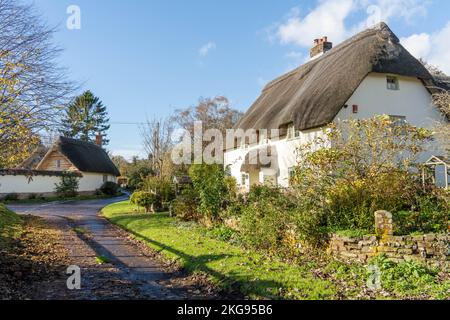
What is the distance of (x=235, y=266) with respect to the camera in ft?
27.4

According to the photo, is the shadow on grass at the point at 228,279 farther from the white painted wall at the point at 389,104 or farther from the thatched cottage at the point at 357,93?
the white painted wall at the point at 389,104

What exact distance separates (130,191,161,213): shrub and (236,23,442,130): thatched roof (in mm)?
7072

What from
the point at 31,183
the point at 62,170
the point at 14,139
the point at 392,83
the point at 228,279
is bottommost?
the point at 228,279

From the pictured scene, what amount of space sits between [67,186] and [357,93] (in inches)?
1085

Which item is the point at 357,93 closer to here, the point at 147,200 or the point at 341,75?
the point at 341,75

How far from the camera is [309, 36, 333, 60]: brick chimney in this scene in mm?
24025

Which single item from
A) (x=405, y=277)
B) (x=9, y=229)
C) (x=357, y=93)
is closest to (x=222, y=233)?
(x=405, y=277)

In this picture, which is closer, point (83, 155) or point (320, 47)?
point (320, 47)

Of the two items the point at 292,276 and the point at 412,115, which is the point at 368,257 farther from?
the point at 412,115

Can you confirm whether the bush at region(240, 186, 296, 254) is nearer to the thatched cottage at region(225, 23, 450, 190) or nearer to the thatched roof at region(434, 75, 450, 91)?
the thatched cottage at region(225, 23, 450, 190)

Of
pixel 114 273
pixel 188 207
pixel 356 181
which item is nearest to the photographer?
pixel 114 273

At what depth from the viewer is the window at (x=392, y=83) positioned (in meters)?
17.4

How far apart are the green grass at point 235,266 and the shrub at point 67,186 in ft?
Result: 74.5
